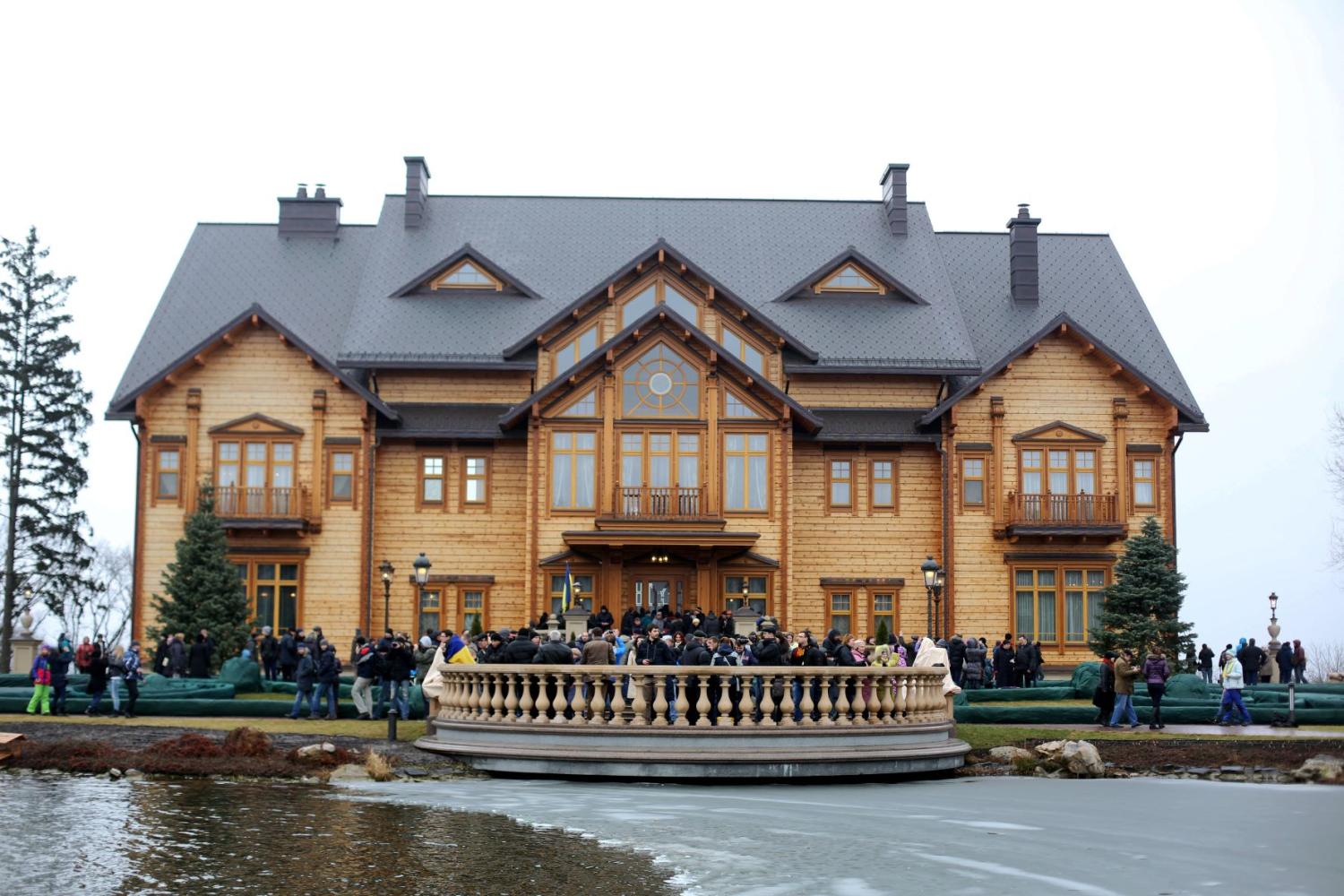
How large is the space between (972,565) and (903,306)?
27.0 feet

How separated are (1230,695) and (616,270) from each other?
22430 millimetres

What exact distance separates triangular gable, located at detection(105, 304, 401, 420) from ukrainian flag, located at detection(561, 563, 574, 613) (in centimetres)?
671

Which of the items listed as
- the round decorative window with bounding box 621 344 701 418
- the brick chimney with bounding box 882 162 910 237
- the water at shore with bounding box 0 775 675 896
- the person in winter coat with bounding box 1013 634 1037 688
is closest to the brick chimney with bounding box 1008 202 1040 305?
the brick chimney with bounding box 882 162 910 237

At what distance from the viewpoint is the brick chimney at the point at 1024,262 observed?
165ft

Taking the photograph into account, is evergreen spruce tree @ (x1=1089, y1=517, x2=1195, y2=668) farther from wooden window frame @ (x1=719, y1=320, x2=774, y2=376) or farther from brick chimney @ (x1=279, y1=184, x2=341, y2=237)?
brick chimney @ (x1=279, y1=184, x2=341, y2=237)

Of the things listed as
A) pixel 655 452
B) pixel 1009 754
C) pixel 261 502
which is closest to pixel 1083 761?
pixel 1009 754

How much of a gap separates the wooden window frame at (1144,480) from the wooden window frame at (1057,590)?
79.2 inches

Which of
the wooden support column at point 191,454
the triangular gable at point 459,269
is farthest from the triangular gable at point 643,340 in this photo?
the wooden support column at point 191,454

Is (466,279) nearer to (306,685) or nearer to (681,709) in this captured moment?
(306,685)

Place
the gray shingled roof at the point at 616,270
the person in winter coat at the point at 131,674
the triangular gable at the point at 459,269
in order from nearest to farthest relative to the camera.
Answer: the person in winter coat at the point at 131,674
the gray shingled roof at the point at 616,270
the triangular gable at the point at 459,269

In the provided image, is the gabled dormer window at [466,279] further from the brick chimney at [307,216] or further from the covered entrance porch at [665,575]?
the covered entrance porch at [665,575]

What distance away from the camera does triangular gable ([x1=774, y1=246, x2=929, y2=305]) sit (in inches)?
1906

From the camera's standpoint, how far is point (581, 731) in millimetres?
23797

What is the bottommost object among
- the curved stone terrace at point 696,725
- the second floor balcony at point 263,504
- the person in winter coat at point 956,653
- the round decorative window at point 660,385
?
the curved stone terrace at point 696,725
